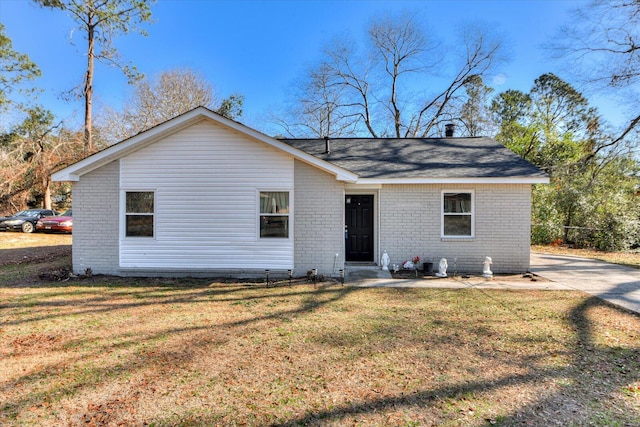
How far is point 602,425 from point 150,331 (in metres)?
5.55

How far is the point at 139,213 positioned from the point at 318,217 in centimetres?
486

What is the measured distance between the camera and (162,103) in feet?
86.0

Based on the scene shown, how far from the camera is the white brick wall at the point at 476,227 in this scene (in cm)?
912

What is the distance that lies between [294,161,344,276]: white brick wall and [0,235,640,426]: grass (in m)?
1.96

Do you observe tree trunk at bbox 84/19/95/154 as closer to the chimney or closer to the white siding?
the white siding

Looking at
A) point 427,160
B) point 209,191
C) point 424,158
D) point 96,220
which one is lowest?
point 96,220

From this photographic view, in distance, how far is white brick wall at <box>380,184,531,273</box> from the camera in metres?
9.12

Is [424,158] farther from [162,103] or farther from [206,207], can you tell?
[162,103]

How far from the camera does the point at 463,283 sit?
26.1ft

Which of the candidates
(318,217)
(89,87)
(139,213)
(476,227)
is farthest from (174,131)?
(89,87)

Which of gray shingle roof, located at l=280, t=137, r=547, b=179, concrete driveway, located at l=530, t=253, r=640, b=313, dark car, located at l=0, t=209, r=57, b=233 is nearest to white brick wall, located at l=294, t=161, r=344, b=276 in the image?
gray shingle roof, located at l=280, t=137, r=547, b=179

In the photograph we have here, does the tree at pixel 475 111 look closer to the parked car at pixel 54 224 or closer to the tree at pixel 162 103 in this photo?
the tree at pixel 162 103

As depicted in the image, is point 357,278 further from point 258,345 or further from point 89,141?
point 89,141

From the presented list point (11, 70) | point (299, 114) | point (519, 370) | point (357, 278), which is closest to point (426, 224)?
point (357, 278)
